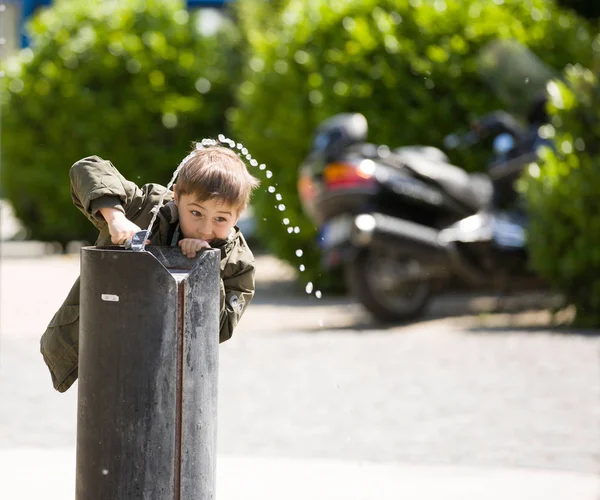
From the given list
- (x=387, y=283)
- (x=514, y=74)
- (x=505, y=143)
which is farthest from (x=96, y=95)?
(x=387, y=283)

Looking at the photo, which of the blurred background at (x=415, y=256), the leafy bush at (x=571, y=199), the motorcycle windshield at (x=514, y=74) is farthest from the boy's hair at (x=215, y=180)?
the motorcycle windshield at (x=514, y=74)

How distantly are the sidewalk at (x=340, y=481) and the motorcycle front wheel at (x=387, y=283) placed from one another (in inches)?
156

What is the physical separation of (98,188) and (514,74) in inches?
301

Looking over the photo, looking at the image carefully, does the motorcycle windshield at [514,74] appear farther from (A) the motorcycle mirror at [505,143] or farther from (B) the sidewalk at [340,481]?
(B) the sidewalk at [340,481]

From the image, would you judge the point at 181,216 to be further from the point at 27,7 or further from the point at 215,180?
the point at 27,7

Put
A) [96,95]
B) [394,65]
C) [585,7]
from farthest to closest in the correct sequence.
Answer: [585,7]
[96,95]
[394,65]

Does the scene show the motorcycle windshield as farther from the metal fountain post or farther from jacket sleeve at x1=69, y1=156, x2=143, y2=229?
the metal fountain post

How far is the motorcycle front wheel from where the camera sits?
9000 mm

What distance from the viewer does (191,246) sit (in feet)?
10.8

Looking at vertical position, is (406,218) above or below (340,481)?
above

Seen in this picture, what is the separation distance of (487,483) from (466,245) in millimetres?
4809

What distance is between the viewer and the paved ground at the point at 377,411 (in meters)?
4.77

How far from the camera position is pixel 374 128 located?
10.9 meters

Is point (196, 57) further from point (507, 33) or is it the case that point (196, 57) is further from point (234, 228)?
point (234, 228)
